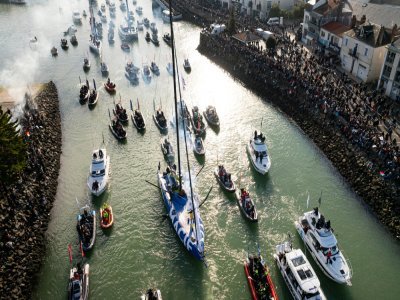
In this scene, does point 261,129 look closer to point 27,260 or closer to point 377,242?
point 377,242

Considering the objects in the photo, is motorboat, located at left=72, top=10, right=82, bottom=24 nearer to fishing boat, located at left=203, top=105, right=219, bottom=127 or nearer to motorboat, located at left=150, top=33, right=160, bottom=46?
motorboat, located at left=150, top=33, right=160, bottom=46

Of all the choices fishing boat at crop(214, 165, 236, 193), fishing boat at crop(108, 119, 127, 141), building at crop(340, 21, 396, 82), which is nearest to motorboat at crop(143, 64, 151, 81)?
fishing boat at crop(108, 119, 127, 141)

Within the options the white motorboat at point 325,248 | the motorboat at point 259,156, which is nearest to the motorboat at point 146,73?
the motorboat at point 259,156

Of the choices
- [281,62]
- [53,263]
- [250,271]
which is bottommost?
[53,263]

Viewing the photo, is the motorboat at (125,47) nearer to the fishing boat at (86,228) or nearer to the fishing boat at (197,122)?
the fishing boat at (197,122)

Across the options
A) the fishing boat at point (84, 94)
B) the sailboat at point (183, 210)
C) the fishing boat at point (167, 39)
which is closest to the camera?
the sailboat at point (183, 210)

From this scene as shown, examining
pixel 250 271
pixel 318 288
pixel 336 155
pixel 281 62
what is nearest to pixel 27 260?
pixel 250 271
